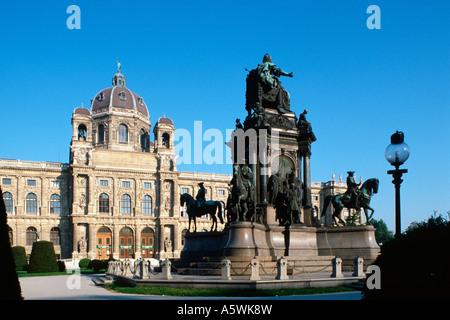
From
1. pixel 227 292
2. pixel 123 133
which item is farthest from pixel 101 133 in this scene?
pixel 227 292

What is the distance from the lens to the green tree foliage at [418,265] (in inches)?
262

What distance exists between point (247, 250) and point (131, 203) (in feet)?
204

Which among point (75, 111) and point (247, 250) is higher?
point (75, 111)

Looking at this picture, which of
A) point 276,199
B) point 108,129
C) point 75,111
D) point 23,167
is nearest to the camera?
point 276,199

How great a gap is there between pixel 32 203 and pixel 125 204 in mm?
14098

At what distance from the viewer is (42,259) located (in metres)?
40.4

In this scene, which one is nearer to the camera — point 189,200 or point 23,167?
point 189,200

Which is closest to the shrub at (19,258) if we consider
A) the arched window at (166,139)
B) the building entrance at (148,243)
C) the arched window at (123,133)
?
the building entrance at (148,243)

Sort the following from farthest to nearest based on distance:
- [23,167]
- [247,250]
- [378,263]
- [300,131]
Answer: [23,167] < [300,131] < [247,250] < [378,263]

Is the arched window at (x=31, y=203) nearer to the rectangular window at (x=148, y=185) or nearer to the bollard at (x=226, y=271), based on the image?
the rectangular window at (x=148, y=185)

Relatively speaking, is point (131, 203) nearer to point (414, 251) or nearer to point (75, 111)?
point (75, 111)

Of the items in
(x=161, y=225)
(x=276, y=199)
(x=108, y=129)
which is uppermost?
(x=108, y=129)

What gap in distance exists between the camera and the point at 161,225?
78.8 meters
